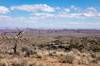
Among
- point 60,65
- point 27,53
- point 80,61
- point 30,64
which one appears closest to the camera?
point 30,64

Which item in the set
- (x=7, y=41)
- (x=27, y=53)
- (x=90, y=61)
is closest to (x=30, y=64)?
(x=90, y=61)

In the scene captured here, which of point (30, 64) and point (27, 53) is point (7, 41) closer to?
point (27, 53)

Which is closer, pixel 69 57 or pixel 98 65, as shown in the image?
pixel 98 65

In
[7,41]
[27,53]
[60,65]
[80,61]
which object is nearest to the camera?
[60,65]

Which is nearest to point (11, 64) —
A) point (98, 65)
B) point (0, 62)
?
point (0, 62)

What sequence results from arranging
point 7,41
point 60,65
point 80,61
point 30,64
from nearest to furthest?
point 30,64 → point 60,65 → point 80,61 → point 7,41

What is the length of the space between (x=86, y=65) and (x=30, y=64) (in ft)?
16.6

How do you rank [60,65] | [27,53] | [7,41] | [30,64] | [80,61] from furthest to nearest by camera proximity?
[7,41], [27,53], [80,61], [60,65], [30,64]

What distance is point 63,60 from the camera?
25.5m

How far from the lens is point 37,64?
69.4 feet

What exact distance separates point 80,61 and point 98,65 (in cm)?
216

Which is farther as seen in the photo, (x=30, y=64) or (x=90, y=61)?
(x=90, y=61)

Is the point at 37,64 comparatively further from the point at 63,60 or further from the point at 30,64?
the point at 63,60

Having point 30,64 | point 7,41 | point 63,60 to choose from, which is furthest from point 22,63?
point 7,41
